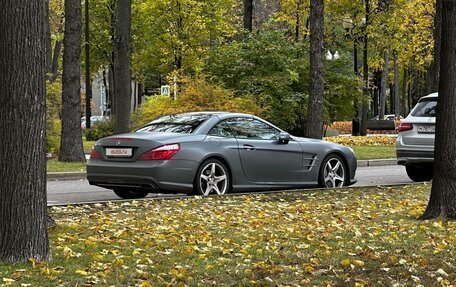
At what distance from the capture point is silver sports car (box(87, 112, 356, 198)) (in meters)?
12.0

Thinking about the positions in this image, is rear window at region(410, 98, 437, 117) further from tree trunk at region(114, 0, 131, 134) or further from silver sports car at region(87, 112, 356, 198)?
tree trunk at region(114, 0, 131, 134)

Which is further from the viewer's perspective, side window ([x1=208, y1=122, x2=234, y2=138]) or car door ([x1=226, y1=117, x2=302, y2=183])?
car door ([x1=226, y1=117, x2=302, y2=183])

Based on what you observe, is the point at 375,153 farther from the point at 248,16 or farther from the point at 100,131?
the point at 100,131

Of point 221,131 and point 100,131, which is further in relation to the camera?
point 100,131

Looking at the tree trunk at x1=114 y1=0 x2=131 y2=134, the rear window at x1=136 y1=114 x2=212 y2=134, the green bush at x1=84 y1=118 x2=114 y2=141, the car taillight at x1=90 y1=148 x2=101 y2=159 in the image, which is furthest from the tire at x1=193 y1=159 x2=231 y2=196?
the green bush at x1=84 y1=118 x2=114 y2=141

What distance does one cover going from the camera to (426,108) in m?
15.9

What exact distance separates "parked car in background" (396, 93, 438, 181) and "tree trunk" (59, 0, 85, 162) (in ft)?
30.4

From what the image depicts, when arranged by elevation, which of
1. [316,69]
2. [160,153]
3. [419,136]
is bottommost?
[160,153]

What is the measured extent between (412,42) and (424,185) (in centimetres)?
3065

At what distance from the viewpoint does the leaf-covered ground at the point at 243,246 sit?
6281mm

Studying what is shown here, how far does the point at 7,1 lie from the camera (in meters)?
6.71

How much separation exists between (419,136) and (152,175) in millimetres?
6208

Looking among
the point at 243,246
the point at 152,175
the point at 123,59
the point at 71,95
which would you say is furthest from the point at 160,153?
the point at 71,95

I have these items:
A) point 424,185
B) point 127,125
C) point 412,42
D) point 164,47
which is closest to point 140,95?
point 164,47
